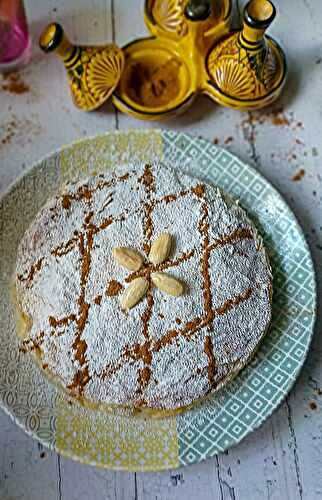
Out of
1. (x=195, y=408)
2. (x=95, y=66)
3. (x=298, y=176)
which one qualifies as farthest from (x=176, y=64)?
(x=195, y=408)

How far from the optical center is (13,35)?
1542 millimetres

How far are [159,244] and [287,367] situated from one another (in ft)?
1.12

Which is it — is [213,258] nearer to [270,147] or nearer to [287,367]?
[287,367]

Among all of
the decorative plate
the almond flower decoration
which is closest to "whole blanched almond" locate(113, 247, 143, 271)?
the almond flower decoration

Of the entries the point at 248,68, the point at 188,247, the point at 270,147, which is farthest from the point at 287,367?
the point at 248,68

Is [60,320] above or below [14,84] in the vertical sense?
below

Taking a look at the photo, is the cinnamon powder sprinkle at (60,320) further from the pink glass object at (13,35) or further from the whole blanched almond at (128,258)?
the pink glass object at (13,35)

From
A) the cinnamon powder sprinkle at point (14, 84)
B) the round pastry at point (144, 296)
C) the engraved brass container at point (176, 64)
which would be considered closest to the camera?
the round pastry at point (144, 296)

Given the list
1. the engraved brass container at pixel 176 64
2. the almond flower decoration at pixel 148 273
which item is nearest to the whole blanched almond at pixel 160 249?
the almond flower decoration at pixel 148 273

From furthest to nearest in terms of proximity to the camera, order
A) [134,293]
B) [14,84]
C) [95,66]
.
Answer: [14,84], [95,66], [134,293]

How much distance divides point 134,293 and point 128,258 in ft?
0.23

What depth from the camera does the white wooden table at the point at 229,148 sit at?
1281 millimetres

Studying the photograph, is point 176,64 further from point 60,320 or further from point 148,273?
point 60,320

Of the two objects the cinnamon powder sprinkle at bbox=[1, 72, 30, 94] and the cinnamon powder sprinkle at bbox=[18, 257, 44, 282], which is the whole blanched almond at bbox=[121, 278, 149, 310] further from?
the cinnamon powder sprinkle at bbox=[1, 72, 30, 94]
